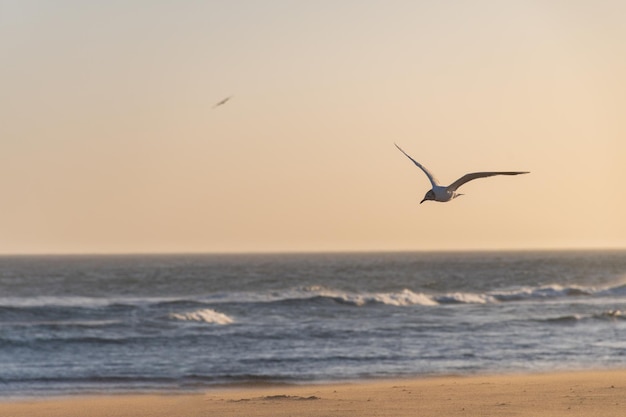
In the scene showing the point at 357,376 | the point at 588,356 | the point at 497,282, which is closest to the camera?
the point at 357,376

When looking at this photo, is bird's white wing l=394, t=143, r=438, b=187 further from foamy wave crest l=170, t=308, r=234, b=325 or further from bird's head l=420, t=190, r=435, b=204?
foamy wave crest l=170, t=308, r=234, b=325

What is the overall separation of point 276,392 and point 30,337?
547 inches

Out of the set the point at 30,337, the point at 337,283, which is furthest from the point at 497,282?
the point at 30,337

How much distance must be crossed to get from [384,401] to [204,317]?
2197 cm

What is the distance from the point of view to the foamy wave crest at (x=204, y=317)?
127 ft

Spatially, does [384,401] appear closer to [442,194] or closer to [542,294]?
[442,194]

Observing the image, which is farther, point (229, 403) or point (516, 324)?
point (516, 324)

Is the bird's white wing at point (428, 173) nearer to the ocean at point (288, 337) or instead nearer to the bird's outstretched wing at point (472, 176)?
the bird's outstretched wing at point (472, 176)

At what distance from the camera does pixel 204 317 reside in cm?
3903

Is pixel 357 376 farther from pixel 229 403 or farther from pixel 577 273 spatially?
pixel 577 273

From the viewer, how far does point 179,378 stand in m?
22.9

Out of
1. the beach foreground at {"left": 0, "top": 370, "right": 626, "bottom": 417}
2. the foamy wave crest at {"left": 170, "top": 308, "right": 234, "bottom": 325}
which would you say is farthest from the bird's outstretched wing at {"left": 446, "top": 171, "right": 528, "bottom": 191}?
the foamy wave crest at {"left": 170, "top": 308, "right": 234, "bottom": 325}

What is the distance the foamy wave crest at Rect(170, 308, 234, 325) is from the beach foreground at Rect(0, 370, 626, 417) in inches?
689

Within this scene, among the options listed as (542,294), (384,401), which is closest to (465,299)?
(542,294)
